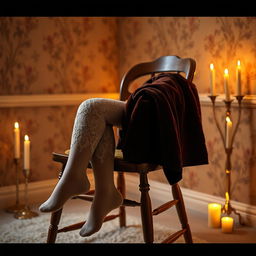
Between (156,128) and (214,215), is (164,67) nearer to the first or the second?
(156,128)

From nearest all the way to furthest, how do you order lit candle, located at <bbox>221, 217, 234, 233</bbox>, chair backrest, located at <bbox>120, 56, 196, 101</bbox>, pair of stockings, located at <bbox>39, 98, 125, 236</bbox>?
1. pair of stockings, located at <bbox>39, 98, 125, 236</bbox>
2. chair backrest, located at <bbox>120, 56, 196, 101</bbox>
3. lit candle, located at <bbox>221, 217, 234, 233</bbox>

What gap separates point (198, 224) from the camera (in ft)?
8.11

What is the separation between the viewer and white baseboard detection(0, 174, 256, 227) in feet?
7.99

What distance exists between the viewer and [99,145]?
5.43ft

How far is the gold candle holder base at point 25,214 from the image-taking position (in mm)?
2575

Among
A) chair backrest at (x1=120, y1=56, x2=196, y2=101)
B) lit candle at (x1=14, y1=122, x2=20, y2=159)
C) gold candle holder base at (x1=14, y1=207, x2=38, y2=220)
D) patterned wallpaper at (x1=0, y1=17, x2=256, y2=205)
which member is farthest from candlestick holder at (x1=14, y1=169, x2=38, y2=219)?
chair backrest at (x1=120, y1=56, x2=196, y2=101)

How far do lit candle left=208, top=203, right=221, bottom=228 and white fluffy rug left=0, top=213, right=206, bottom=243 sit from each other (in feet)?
0.76

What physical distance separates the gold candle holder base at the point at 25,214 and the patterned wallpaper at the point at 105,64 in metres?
0.31

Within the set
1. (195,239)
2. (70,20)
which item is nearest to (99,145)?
(195,239)

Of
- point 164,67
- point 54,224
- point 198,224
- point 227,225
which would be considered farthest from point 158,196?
point 54,224

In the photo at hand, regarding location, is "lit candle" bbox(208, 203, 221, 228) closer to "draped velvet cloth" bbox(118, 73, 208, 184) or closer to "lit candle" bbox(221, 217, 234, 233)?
"lit candle" bbox(221, 217, 234, 233)

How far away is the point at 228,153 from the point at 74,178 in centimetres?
108

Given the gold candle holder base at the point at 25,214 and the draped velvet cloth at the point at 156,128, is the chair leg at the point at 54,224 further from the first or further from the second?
the gold candle holder base at the point at 25,214

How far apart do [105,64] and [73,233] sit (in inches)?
58.0
